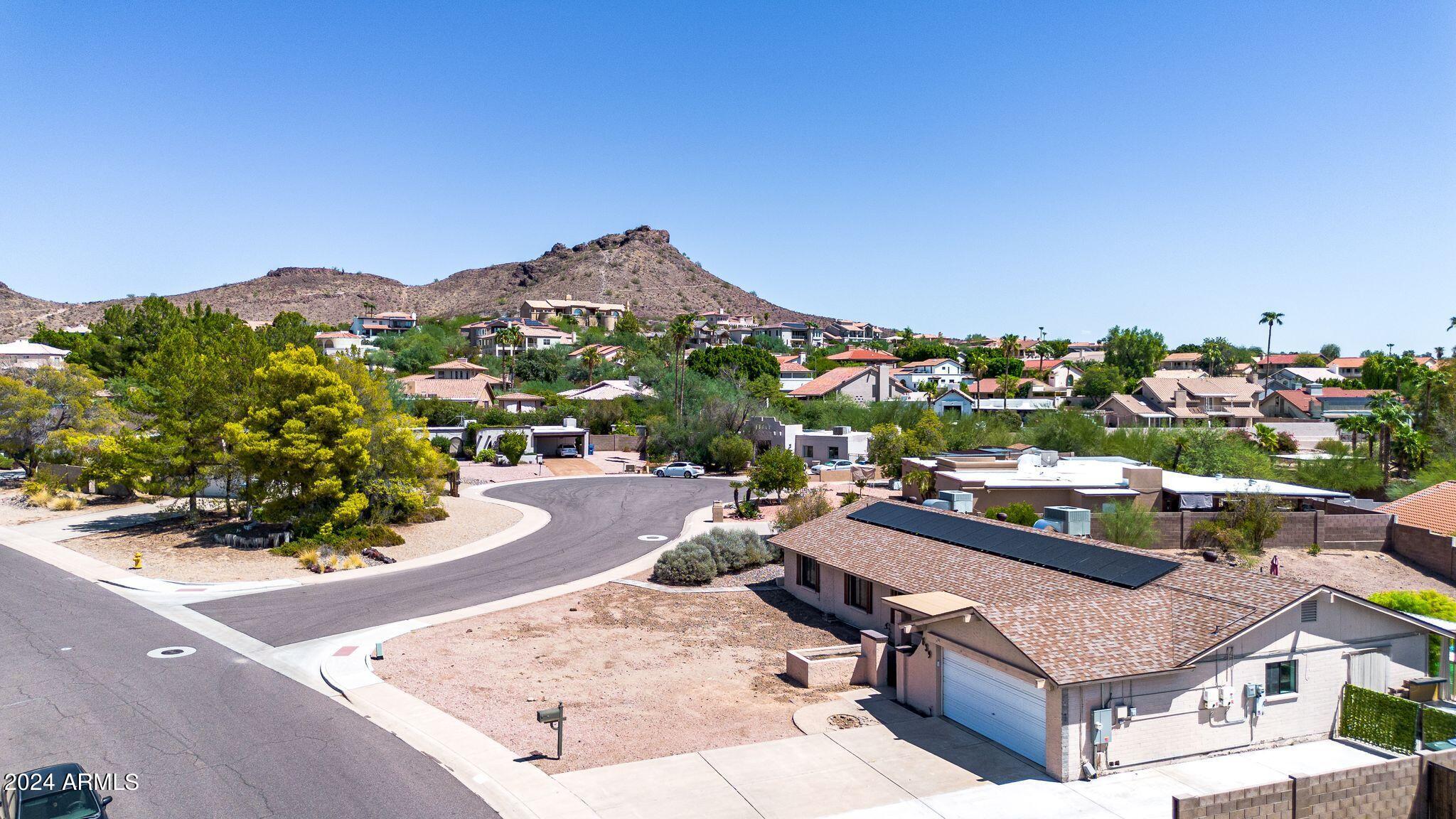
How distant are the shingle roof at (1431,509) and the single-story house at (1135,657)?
24.2 metres

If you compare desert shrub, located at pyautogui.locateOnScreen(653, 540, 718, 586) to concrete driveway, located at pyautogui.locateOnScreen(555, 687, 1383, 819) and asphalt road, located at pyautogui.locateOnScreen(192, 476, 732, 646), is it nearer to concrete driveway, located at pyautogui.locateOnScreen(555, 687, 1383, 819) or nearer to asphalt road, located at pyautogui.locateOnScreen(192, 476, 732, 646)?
asphalt road, located at pyautogui.locateOnScreen(192, 476, 732, 646)

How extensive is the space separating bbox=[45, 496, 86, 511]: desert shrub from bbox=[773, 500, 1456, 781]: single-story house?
4732 centimetres

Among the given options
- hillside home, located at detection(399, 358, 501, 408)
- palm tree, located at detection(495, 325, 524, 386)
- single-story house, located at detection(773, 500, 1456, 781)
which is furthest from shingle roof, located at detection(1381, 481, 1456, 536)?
palm tree, located at detection(495, 325, 524, 386)

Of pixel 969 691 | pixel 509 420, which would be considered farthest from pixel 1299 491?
pixel 509 420

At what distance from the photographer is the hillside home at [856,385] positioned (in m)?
93.9

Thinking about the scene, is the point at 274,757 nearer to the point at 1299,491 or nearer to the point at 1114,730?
the point at 1114,730

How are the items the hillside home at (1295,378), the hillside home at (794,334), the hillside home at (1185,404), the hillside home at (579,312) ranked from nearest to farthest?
the hillside home at (1185,404)
the hillside home at (1295,378)
the hillside home at (794,334)
the hillside home at (579,312)

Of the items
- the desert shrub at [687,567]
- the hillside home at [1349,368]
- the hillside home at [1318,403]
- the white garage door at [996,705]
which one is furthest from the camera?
the hillside home at [1349,368]

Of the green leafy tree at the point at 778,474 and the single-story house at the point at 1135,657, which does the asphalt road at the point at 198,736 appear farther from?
the green leafy tree at the point at 778,474

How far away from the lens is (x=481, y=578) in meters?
32.3

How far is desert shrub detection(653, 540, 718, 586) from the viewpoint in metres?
31.8

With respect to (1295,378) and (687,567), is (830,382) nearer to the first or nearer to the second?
(687,567)

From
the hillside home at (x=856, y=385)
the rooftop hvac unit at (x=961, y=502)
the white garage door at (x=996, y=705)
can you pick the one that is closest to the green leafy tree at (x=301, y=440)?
the rooftop hvac unit at (x=961, y=502)

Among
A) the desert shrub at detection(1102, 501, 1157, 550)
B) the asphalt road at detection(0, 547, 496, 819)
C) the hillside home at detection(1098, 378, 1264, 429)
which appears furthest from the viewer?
the hillside home at detection(1098, 378, 1264, 429)
